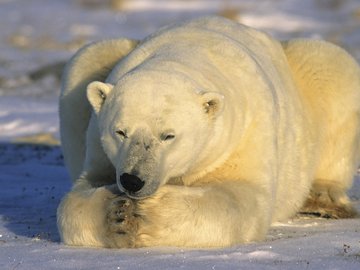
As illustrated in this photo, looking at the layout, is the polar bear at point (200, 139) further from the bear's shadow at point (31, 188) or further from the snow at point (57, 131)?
the bear's shadow at point (31, 188)

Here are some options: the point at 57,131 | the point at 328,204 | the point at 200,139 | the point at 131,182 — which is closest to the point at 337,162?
the point at 328,204

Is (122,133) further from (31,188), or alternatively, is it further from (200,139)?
(31,188)

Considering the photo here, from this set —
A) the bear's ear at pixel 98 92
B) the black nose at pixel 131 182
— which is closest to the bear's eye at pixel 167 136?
the black nose at pixel 131 182

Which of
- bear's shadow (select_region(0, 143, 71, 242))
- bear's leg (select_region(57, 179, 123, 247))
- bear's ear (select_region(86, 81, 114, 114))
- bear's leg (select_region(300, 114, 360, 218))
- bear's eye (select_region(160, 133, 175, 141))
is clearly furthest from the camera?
bear's leg (select_region(300, 114, 360, 218))

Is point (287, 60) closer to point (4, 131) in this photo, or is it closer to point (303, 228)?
point (303, 228)

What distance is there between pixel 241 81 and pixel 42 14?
2221 cm

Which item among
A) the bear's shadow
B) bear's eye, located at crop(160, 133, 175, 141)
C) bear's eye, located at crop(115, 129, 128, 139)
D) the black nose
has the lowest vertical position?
the bear's shadow

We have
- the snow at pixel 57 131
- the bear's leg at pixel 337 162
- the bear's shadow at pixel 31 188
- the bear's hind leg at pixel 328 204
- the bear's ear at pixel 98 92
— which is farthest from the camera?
the bear's leg at pixel 337 162

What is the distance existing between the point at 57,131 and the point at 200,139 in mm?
6468

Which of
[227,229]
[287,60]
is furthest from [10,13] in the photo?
[227,229]

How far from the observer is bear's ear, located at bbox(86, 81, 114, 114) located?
463 cm

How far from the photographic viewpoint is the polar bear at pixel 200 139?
444cm

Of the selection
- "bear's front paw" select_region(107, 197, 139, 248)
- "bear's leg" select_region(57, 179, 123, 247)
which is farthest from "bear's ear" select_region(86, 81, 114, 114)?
"bear's front paw" select_region(107, 197, 139, 248)

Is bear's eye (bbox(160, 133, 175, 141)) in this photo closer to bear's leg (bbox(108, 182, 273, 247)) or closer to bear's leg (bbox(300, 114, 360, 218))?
bear's leg (bbox(108, 182, 273, 247))
